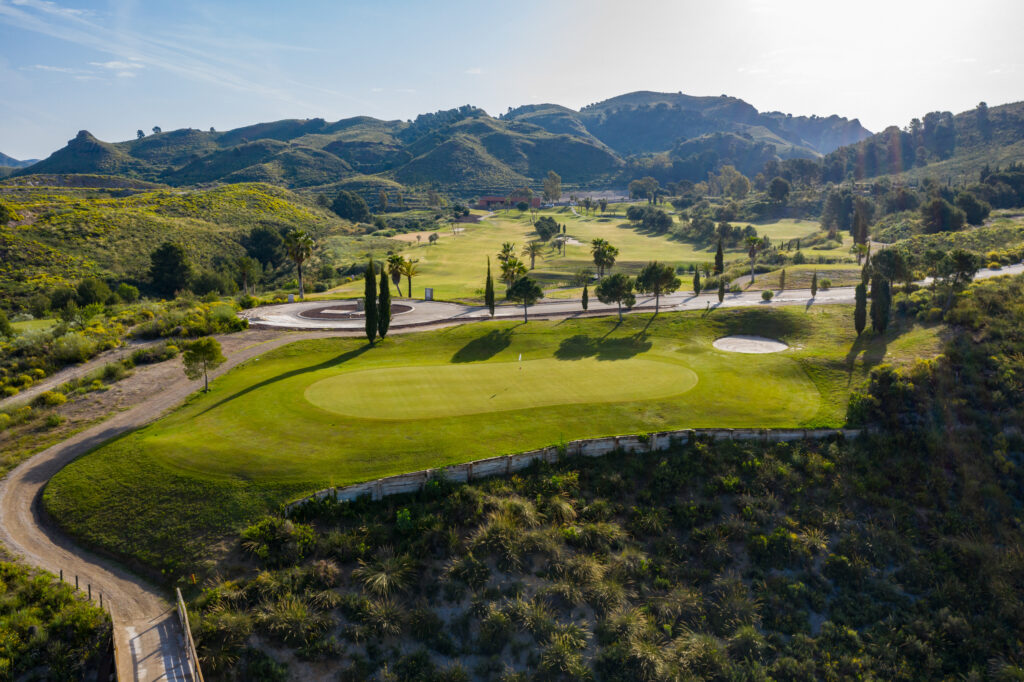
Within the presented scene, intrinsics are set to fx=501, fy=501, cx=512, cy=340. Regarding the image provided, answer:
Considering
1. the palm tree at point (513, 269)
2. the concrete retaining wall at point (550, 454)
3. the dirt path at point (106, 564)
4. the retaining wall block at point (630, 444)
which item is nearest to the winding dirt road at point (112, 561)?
the dirt path at point (106, 564)

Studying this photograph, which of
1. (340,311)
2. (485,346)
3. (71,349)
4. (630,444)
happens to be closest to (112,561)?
(630,444)

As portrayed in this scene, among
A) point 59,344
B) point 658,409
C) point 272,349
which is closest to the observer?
point 658,409

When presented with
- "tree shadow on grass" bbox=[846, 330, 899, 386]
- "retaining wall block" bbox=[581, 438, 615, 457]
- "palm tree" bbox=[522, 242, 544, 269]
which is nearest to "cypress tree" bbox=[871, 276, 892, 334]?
"tree shadow on grass" bbox=[846, 330, 899, 386]

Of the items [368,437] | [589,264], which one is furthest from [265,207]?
[368,437]

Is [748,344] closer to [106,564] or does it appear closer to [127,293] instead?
[106,564]

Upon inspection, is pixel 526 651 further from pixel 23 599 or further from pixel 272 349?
pixel 272 349

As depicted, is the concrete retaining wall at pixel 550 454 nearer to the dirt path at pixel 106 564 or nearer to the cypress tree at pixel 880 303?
the dirt path at pixel 106 564

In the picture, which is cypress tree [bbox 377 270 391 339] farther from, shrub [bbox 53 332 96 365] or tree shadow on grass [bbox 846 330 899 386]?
tree shadow on grass [bbox 846 330 899 386]

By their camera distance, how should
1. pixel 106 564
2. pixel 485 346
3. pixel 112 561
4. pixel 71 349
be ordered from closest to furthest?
pixel 106 564
pixel 112 561
pixel 71 349
pixel 485 346
